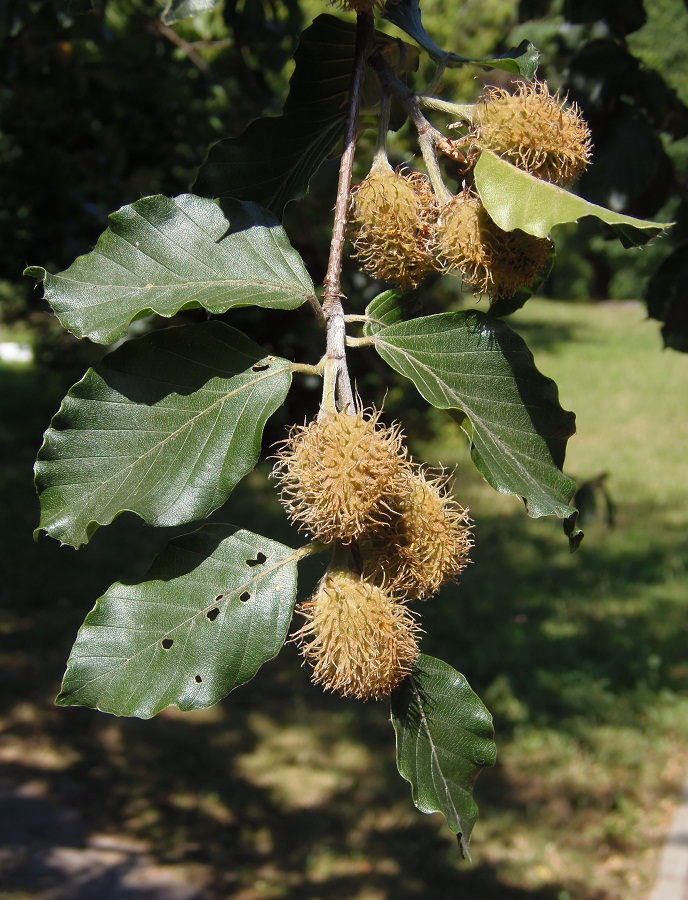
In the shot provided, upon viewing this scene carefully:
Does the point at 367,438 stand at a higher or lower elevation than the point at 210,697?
higher

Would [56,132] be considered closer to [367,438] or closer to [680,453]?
[367,438]

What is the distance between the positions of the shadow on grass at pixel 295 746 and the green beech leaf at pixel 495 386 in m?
2.92

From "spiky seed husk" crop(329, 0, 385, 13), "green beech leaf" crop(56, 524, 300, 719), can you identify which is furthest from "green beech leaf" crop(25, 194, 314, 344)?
"spiky seed husk" crop(329, 0, 385, 13)

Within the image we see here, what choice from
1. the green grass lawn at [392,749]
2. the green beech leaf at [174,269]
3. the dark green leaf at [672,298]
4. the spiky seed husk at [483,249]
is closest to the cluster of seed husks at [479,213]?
the spiky seed husk at [483,249]

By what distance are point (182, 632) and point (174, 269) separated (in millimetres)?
420

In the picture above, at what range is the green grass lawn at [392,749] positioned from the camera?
377cm

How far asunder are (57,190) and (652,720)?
3.85 m

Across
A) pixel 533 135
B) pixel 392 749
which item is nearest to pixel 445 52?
pixel 533 135

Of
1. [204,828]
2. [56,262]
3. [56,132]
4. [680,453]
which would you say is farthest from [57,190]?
[680,453]

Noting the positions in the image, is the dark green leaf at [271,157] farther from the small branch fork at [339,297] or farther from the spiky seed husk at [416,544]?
the spiky seed husk at [416,544]

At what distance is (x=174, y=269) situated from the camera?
1.12 meters

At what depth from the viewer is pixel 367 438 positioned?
98cm

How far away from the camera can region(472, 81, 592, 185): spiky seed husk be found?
3.63 ft

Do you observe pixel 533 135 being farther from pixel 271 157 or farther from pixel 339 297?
pixel 271 157
